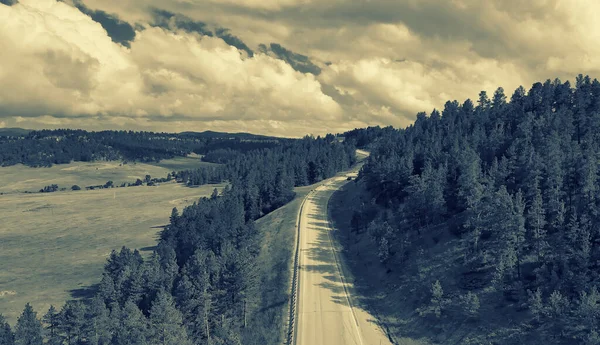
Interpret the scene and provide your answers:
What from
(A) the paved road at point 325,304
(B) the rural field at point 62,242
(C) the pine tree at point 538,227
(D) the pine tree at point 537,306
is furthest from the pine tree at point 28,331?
(C) the pine tree at point 538,227

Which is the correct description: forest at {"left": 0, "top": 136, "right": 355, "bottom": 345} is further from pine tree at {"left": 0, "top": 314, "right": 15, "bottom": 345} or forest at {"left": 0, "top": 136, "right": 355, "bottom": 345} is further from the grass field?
the grass field

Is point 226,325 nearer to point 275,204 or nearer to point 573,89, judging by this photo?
point 275,204

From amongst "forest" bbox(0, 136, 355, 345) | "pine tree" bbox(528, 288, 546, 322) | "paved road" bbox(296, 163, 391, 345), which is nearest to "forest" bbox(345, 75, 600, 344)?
"pine tree" bbox(528, 288, 546, 322)

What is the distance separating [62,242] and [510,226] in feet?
422

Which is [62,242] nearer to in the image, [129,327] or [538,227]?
[129,327]

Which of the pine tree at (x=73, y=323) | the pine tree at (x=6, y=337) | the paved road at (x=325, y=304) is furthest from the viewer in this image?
the pine tree at (x=73, y=323)

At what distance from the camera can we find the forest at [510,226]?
49.0 metres

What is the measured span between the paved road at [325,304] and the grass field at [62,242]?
1953 inches

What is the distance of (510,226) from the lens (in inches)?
2200

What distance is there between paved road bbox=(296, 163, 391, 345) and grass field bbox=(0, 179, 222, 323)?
4962cm

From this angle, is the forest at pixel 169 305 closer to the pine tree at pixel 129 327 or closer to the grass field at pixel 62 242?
the pine tree at pixel 129 327

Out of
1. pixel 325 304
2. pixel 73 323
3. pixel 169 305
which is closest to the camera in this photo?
pixel 169 305

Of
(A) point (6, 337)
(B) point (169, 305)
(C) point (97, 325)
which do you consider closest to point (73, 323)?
(C) point (97, 325)

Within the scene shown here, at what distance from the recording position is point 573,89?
12900 cm
